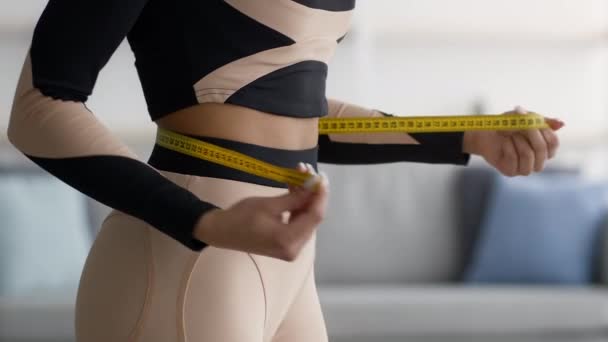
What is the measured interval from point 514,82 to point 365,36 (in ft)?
3.24

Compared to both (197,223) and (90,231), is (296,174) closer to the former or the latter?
(197,223)

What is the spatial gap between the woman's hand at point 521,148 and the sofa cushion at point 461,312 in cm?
Answer: 243

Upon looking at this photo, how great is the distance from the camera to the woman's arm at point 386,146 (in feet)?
4.60

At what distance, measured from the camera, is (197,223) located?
926 mm

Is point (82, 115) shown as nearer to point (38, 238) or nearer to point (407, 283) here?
point (38, 238)

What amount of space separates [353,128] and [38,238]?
273cm

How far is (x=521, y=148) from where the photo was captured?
131 centimetres

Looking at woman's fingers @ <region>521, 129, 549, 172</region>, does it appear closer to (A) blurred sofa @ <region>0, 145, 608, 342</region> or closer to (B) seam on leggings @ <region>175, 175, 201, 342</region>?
(B) seam on leggings @ <region>175, 175, 201, 342</region>

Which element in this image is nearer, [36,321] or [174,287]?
Answer: [174,287]

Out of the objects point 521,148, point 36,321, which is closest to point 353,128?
point 521,148

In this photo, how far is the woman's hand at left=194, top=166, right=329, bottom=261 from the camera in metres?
0.88

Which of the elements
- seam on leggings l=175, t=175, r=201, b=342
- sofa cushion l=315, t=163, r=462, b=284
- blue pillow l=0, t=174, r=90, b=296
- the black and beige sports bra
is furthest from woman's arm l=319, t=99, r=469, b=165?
sofa cushion l=315, t=163, r=462, b=284

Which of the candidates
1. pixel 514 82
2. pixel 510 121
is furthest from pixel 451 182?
pixel 510 121

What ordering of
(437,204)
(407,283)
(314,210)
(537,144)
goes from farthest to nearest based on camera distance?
(437,204) < (407,283) < (537,144) < (314,210)
